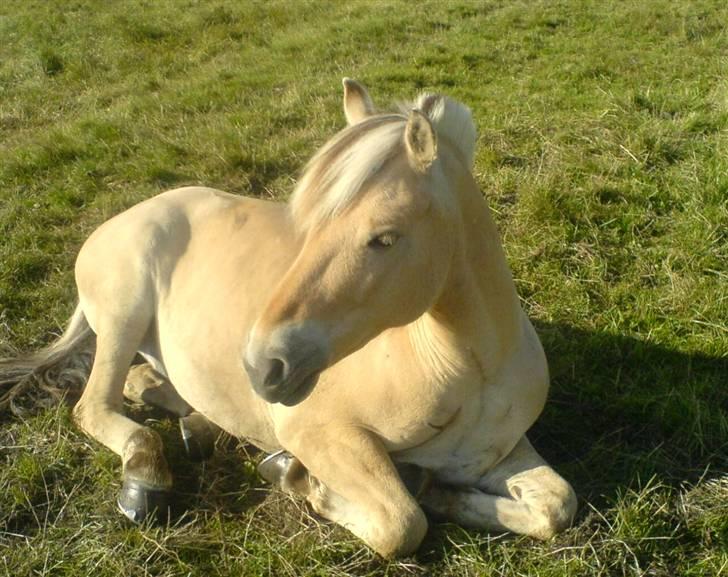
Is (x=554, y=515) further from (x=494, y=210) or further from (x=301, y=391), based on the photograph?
(x=494, y=210)

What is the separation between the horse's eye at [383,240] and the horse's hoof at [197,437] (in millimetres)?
1768

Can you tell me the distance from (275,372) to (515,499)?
1314mm

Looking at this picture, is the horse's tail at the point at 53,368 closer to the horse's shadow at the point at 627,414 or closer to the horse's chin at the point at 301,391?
the horse's chin at the point at 301,391

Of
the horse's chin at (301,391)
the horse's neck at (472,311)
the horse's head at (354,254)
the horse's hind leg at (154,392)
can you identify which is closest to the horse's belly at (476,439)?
the horse's neck at (472,311)

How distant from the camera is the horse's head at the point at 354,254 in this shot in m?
2.61

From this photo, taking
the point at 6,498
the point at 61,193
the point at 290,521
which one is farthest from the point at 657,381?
the point at 61,193

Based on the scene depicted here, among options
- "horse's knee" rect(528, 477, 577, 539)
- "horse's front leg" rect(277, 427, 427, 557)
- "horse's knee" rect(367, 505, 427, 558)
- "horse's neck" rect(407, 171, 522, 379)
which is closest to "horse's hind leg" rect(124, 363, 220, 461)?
"horse's front leg" rect(277, 427, 427, 557)

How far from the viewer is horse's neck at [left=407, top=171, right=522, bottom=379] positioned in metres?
3.01

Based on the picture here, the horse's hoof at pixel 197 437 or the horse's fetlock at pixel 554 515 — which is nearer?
the horse's fetlock at pixel 554 515

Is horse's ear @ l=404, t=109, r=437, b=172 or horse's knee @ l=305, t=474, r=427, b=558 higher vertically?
horse's ear @ l=404, t=109, r=437, b=172

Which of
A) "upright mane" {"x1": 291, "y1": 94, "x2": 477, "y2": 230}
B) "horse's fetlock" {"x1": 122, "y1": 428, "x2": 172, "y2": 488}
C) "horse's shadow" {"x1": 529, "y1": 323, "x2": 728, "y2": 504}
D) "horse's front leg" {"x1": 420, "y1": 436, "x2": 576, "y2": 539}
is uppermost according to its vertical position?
"upright mane" {"x1": 291, "y1": 94, "x2": 477, "y2": 230}

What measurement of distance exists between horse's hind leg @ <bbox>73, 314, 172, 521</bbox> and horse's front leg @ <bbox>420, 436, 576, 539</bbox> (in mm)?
1152

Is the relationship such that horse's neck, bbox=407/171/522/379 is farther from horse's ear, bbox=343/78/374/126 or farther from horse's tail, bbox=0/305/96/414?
horse's tail, bbox=0/305/96/414

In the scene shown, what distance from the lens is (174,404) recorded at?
14.5 feet
